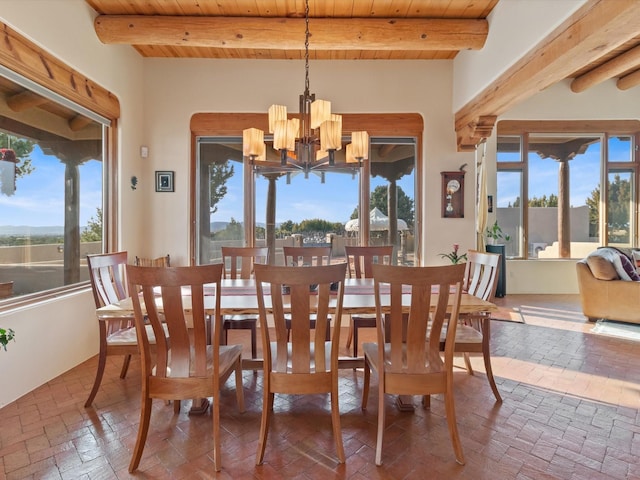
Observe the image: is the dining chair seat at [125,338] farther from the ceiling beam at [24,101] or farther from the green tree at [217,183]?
the green tree at [217,183]

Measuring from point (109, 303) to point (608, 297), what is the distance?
207 inches

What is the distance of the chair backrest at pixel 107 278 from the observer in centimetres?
234

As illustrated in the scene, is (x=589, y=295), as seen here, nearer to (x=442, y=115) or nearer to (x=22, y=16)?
(x=442, y=115)

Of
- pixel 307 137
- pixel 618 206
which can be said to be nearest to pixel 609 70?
pixel 618 206

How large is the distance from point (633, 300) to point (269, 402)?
176 inches

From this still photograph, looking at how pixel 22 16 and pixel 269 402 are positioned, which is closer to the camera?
pixel 269 402

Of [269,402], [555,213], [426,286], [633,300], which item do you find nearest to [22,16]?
[269,402]

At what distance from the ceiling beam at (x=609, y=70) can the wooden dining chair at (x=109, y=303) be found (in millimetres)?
6229

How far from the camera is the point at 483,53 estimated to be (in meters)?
3.48

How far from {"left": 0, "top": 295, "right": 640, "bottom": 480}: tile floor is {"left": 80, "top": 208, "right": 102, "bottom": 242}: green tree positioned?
4.08 feet

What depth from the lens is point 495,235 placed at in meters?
5.65

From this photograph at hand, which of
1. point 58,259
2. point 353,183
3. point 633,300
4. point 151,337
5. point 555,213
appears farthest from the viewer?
point 555,213

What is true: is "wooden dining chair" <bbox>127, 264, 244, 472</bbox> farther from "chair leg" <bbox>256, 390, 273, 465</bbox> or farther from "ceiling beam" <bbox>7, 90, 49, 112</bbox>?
"ceiling beam" <bbox>7, 90, 49, 112</bbox>

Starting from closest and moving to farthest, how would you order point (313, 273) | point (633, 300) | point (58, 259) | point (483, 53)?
1. point (313, 273)
2. point (58, 259)
3. point (483, 53)
4. point (633, 300)
